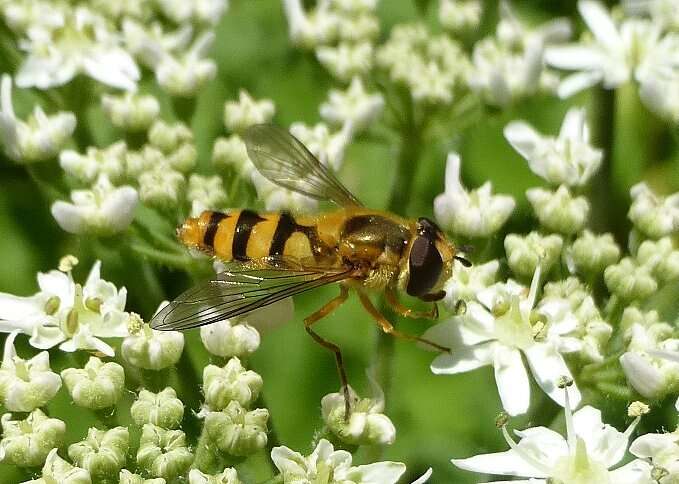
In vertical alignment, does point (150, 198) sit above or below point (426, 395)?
above

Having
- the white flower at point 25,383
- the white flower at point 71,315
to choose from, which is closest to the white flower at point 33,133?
the white flower at point 71,315

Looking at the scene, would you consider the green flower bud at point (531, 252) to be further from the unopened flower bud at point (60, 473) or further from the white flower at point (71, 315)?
the unopened flower bud at point (60, 473)

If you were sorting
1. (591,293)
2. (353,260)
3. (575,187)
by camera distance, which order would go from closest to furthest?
(353,260) < (591,293) < (575,187)

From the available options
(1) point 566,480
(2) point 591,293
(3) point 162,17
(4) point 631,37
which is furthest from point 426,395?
(3) point 162,17

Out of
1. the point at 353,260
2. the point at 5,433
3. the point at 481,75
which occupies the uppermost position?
the point at 481,75

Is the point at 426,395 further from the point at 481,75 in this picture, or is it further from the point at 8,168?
the point at 8,168

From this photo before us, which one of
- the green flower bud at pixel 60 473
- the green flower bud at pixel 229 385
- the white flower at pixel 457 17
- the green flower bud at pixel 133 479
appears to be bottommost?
the green flower bud at pixel 133 479

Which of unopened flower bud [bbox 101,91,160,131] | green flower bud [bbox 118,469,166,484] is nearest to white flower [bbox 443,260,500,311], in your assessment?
green flower bud [bbox 118,469,166,484]
